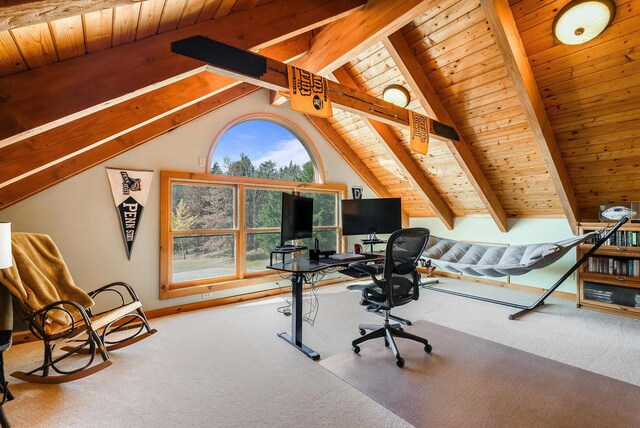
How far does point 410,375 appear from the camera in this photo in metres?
2.34

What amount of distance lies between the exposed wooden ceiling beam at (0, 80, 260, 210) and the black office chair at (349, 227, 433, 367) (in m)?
2.56

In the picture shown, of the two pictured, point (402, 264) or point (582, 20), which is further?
point (402, 264)

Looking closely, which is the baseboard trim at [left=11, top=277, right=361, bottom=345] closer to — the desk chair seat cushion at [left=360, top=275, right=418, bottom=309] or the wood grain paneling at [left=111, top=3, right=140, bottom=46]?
the desk chair seat cushion at [left=360, top=275, right=418, bottom=309]

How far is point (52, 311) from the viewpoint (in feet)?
7.50

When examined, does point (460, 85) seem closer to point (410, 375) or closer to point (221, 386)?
point (410, 375)

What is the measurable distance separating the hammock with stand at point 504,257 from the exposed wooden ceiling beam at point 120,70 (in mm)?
3696

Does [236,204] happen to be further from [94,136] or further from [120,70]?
[120,70]

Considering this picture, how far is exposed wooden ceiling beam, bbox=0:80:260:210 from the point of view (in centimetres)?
288

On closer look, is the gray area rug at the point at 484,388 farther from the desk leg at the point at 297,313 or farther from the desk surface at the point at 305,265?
the desk surface at the point at 305,265

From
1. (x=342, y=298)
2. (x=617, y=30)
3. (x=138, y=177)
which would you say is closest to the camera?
(x=617, y=30)

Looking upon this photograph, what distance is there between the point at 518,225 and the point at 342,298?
325cm

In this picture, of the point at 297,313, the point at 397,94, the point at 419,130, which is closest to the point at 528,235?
the point at 419,130

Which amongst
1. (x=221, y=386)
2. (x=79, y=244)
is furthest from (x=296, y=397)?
(x=79, y=244)

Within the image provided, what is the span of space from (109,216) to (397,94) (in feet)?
12.7
